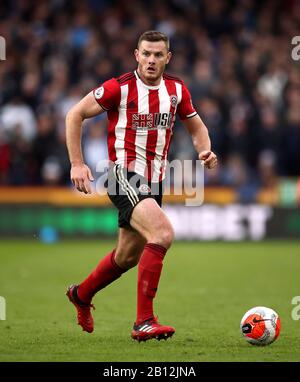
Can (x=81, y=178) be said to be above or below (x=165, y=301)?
above

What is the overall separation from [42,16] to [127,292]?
32.1ft

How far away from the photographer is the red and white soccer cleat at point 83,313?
7.28 metres

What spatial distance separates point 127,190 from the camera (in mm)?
6930

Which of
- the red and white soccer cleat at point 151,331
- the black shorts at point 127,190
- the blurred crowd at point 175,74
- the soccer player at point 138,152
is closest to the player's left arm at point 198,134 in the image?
the soccer player at point 138,152

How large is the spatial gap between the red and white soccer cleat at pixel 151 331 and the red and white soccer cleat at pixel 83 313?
69 cm

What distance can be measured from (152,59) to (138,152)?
2.23 feet

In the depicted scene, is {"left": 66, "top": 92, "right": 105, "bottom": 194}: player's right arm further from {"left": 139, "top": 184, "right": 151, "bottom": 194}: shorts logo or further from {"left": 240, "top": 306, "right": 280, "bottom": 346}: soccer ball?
{"left": 240, "top": 306, "right": 280, "bottom": 346}: soccer ball

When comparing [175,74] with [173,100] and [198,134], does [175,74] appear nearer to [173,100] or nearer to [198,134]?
[198,134]

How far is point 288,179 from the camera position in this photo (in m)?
15.9

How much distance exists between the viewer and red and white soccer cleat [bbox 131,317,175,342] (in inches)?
256

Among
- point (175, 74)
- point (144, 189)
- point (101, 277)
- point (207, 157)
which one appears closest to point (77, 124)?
point (144, 189)

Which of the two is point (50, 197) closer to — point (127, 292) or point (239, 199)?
point (239, 199)

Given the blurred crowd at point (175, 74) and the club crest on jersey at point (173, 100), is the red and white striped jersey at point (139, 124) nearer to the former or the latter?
the club crest on jersey at point (173, 100)
